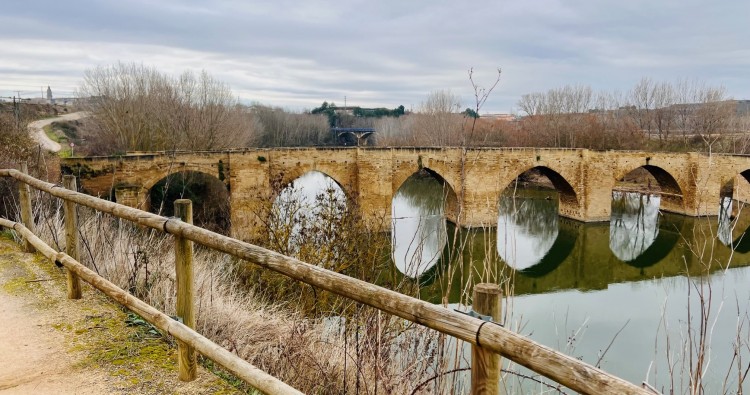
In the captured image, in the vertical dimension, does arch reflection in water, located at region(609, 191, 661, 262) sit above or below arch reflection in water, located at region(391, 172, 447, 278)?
below

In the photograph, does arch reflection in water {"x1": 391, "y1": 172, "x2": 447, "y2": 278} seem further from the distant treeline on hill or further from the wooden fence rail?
the distant treeline on hill

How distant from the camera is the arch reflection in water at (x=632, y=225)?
55.8ft

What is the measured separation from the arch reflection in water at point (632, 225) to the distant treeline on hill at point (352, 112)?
43813mm

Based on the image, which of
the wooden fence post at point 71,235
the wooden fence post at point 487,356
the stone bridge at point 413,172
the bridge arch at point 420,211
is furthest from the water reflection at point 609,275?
the wooden fence post at point 487,356

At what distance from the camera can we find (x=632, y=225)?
20.2m

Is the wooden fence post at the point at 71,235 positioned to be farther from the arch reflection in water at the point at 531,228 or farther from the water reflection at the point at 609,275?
the arch reflection in water at the point at 531,228

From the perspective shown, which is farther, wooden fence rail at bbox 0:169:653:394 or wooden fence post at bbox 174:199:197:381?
wooden fence post at bbox 174:199:197:381

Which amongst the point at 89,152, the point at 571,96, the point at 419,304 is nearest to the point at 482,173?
the point at 89,152

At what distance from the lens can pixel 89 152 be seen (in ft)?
72.3

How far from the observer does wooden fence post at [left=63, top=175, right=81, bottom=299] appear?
10.4ft

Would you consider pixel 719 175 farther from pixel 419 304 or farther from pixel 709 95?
pixel 419 304

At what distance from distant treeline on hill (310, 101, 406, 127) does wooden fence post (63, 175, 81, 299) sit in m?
63.0

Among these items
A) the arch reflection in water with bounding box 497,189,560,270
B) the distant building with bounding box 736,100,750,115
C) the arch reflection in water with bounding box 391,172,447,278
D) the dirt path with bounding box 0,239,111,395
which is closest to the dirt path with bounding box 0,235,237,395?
the dirt path with bounding box 0,239,111,395

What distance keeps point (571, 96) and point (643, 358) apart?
31.7 m
